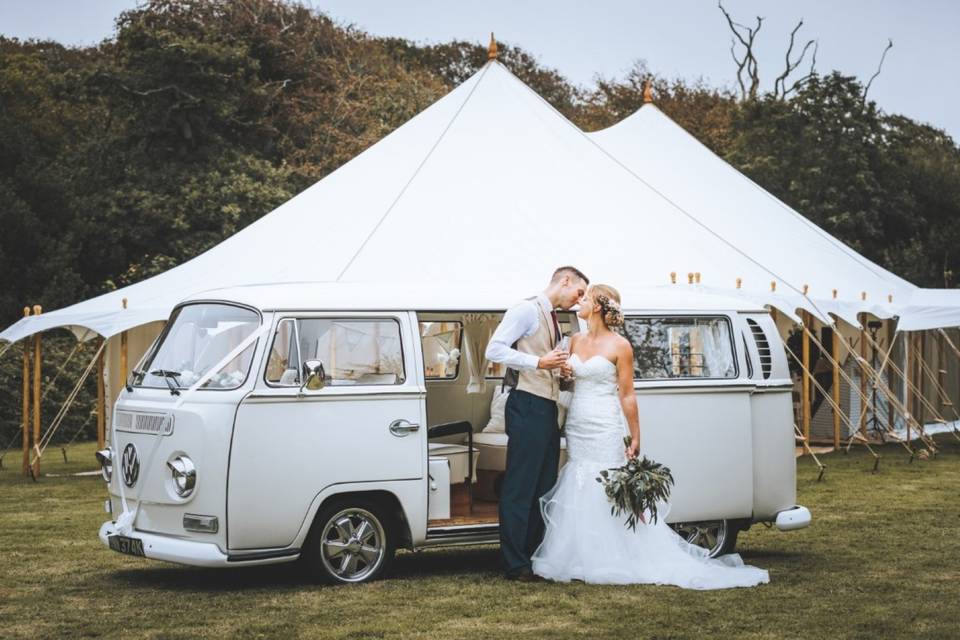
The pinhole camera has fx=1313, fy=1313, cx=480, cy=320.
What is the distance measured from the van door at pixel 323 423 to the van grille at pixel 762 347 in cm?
280

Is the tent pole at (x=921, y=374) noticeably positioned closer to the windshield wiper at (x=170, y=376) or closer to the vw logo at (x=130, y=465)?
the windshield wiper at (x=170, y=376)

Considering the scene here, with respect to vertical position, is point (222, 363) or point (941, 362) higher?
point (222, 363)

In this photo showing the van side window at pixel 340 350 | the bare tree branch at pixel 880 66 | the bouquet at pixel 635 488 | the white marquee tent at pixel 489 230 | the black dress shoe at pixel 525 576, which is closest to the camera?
the van side window at pixel 340 350

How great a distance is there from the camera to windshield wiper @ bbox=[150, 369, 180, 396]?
27.6 feet

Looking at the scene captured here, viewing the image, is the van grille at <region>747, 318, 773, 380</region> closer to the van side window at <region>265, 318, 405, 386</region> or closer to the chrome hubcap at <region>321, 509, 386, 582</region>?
the van side window at <region>265, 318, 405, 386</region>

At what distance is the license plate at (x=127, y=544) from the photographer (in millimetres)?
8320

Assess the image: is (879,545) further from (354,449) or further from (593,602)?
(354,449)

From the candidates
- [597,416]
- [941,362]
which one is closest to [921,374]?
[941,362]

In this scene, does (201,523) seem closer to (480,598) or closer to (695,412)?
(480,598)

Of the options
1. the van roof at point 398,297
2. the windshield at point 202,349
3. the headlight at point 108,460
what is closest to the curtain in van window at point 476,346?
the van roof at point 398,297

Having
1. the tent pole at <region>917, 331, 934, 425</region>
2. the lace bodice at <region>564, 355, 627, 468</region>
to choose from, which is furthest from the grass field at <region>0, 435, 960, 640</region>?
the tent pole at <region>917, 331, 934, 425</region>

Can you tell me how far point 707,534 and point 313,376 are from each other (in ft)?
11.1

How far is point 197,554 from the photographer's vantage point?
8.07 meters

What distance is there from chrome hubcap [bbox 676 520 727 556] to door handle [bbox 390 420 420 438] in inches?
90.3
